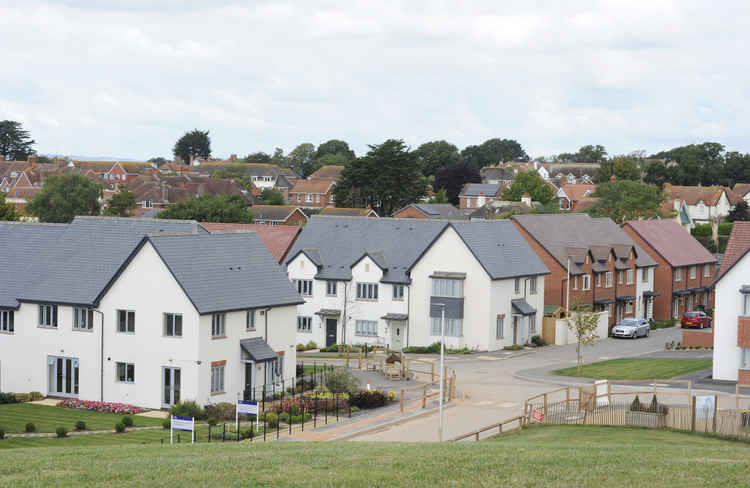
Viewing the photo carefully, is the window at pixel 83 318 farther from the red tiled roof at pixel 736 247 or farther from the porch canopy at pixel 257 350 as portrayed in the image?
the red tiled roof at pixel 736 247

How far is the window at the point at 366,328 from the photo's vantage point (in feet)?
234

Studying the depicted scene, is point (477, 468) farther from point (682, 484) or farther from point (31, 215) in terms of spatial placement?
point (31, 215)

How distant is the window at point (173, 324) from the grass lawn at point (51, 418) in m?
4.22

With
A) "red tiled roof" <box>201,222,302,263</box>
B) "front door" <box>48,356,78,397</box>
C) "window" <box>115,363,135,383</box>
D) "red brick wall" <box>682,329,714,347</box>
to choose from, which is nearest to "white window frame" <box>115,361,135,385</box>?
"window" <box>115,363,135,383</box>

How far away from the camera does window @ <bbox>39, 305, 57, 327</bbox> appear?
5116cm

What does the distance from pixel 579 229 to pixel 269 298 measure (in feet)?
126

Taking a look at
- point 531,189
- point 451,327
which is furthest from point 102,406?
point 531,189

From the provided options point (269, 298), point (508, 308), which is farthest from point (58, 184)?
point (269, 298)

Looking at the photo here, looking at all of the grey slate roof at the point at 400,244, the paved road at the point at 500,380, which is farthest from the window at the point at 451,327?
the grey slate roof at the point at 400,244

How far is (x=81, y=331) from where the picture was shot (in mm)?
50188

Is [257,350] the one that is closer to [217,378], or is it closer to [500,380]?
[217,378]

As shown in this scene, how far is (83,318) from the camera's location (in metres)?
50.4

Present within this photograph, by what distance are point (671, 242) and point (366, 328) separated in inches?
1373

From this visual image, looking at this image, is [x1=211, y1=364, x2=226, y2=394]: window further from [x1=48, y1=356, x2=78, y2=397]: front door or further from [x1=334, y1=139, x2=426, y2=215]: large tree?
[x1=334, y1=139, x2=426, y2=215]: large tree
